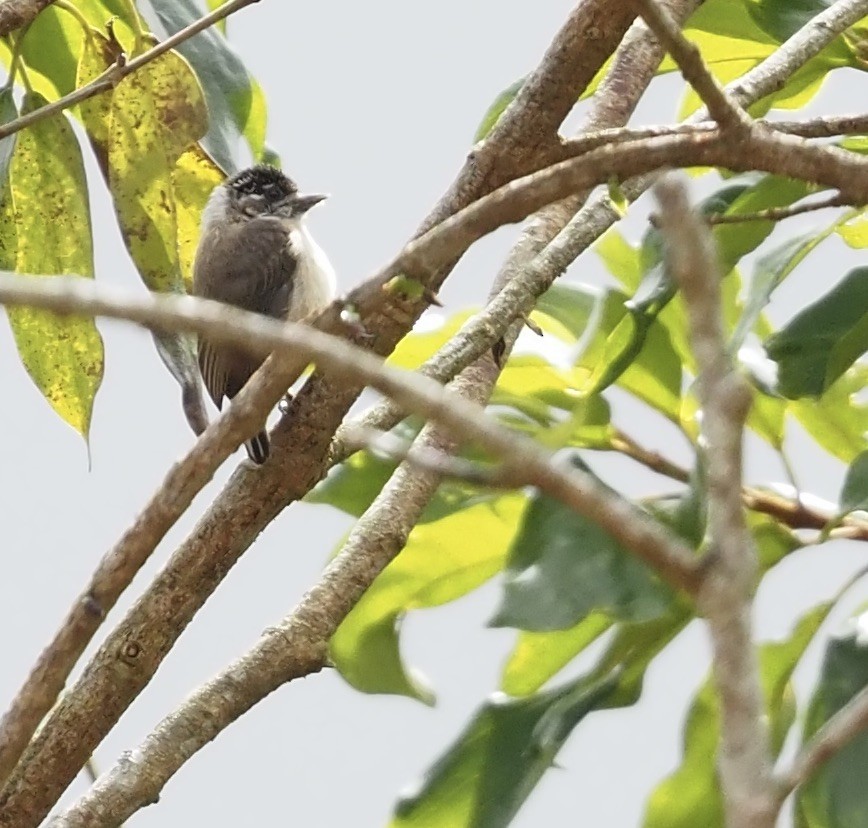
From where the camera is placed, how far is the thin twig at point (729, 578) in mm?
418

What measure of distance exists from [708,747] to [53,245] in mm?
827

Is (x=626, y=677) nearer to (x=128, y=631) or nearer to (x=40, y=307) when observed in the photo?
(x=128, y=631)

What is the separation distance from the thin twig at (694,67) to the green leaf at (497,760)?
2.22ft

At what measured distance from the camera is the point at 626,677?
1442 mm

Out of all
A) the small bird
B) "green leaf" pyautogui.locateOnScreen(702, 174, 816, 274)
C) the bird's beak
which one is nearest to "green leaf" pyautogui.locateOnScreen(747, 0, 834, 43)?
"green leaf" pyautogui.locateOnScreen(702, 174, 816, 274)

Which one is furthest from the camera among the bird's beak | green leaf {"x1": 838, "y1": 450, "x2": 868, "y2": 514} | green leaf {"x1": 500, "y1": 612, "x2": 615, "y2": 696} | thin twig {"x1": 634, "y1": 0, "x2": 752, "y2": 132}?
the bird's beak

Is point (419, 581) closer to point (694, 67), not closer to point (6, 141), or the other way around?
point (6, 141)

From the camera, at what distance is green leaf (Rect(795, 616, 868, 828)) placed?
1.26 meters

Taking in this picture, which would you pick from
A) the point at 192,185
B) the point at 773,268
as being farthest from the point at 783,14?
the point at 192,185

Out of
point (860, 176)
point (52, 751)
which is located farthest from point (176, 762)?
point (860, 176)

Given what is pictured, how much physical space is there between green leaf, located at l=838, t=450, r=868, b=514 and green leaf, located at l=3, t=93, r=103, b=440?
69 cm

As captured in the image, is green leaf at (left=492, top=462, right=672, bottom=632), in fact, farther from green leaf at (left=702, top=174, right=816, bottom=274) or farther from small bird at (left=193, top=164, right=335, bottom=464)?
small bird at (left=193, top=164, right=335, bottom=464)

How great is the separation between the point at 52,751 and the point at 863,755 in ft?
2.29

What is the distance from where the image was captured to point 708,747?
4.86 ft
